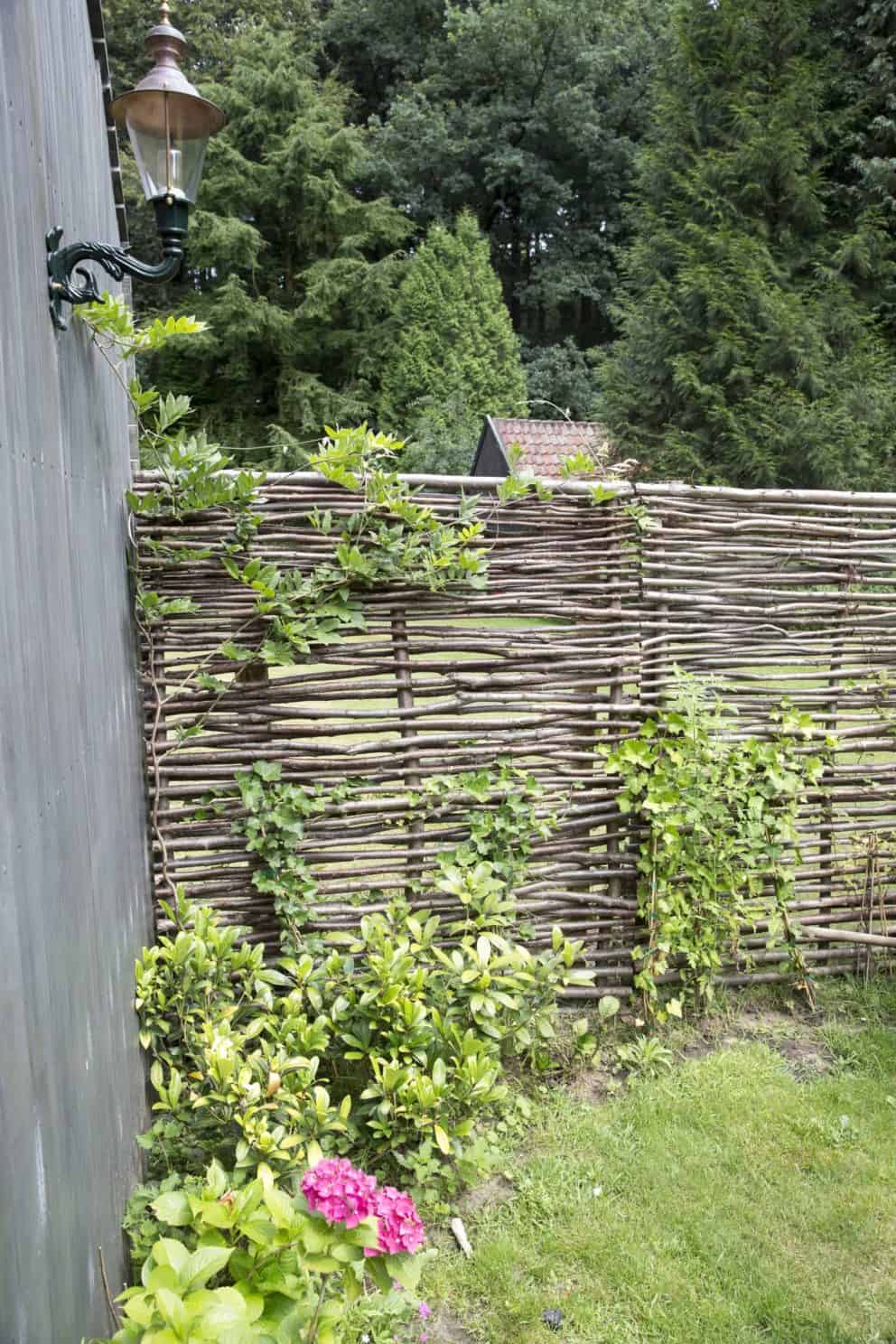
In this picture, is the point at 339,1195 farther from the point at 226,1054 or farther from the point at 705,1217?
the point at 705,1217

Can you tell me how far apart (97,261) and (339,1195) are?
174 cm

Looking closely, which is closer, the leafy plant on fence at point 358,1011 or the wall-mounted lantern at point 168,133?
the wall-mounted lantern at point 168,133

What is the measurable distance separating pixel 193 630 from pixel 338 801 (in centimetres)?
65

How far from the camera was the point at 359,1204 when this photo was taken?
1.37 metres

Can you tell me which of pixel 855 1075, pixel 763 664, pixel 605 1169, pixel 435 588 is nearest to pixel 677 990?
pixel 855 1075

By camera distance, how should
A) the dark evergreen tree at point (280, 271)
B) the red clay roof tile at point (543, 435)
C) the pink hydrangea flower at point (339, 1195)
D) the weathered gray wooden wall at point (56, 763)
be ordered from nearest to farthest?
1. the weathered gray wooden wall at point (56, 763)
2. the pink hydrangea flower at point (339, 1195)
3. the red clay roof tile at point (543, 435)
4. the dark evergreen tree at point (280, 271)

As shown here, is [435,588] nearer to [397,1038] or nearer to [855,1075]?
[397,1038]

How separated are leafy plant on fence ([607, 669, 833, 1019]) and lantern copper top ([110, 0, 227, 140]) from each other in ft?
6.72

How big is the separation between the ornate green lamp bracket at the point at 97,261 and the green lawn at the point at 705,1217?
2.22m

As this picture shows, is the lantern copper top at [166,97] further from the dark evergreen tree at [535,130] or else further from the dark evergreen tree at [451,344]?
the dark evergreen tree at [535,130]

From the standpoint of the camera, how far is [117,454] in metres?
2.44

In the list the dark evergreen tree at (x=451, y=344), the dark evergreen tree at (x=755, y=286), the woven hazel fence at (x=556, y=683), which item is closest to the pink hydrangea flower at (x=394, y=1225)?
the woven hazel fence at (x=556, y=683)

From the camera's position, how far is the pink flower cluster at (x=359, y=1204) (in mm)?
1364

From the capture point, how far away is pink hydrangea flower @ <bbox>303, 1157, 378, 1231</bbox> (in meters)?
1.36
